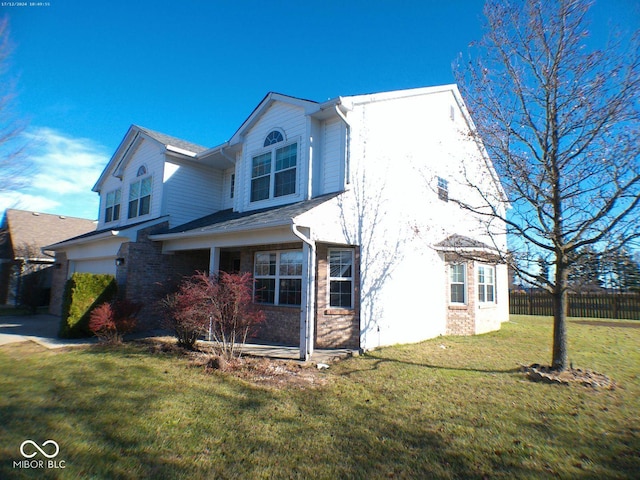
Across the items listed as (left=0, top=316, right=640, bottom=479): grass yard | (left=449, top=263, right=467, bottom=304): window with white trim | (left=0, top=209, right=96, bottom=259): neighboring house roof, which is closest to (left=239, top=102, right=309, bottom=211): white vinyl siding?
(left=0, top=316, right=640, bottom=479): grass yard

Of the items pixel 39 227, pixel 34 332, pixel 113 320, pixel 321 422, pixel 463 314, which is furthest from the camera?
pixel 39 227

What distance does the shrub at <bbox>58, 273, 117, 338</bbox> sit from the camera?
35.4ft

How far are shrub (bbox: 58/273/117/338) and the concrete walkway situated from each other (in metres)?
0.34

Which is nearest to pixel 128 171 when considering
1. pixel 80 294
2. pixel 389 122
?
pixel 80 294

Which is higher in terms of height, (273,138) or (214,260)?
(273,138)

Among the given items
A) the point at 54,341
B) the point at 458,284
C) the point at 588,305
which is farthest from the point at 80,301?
the point at 588,305

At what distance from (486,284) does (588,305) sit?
35.0 feet

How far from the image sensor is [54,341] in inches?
408

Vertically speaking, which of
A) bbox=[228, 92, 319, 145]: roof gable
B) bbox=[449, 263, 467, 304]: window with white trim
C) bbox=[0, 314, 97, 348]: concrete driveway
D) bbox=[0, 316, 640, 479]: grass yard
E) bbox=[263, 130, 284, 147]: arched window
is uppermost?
bbox=[228, 92, 319, 145]: roof gable

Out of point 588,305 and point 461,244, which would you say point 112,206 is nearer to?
point 461,244

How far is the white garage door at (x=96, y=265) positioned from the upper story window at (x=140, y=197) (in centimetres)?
225

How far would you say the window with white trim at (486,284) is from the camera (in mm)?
13995

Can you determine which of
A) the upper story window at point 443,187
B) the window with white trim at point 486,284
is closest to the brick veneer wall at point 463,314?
the window with white trim at point 486,284
